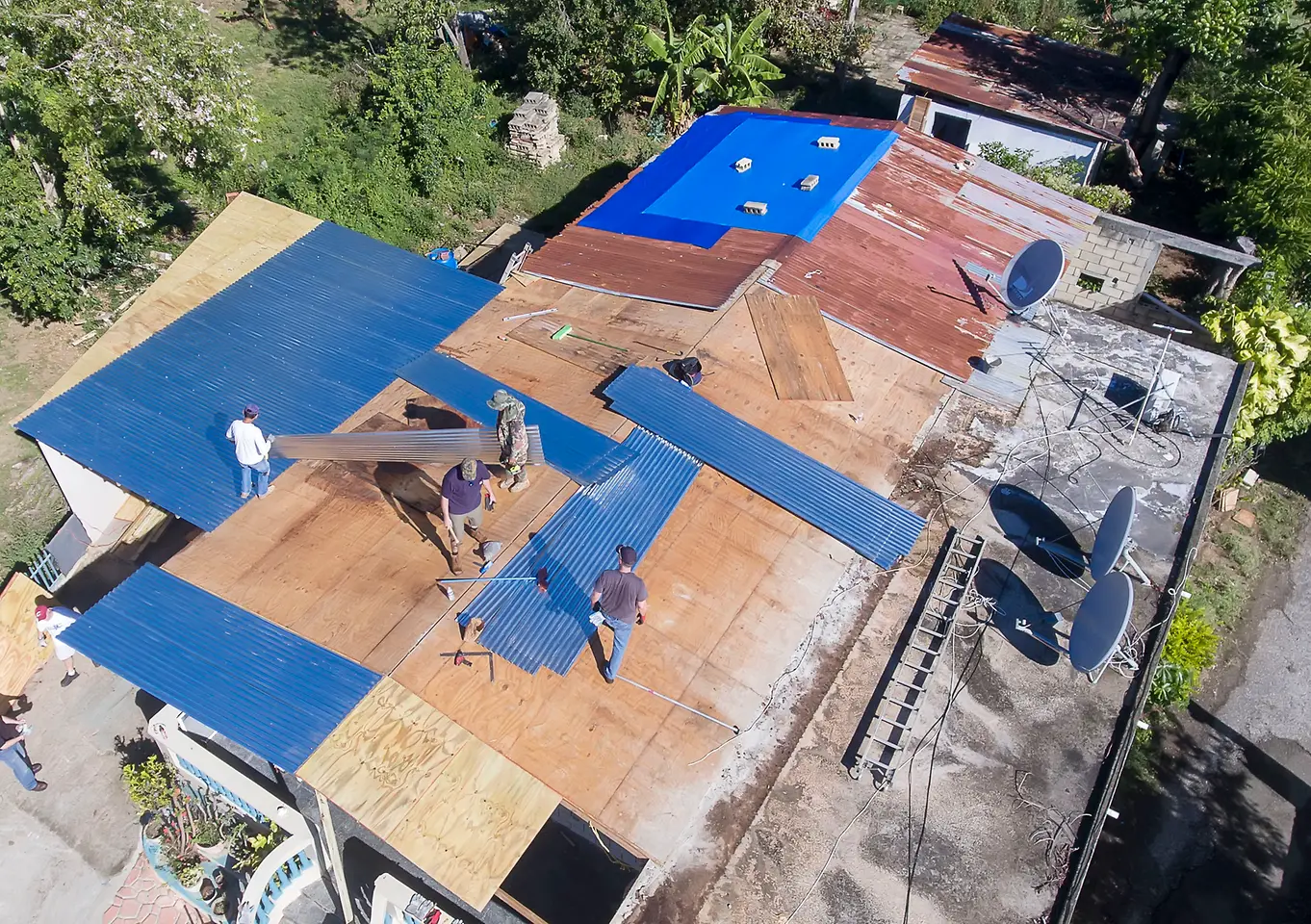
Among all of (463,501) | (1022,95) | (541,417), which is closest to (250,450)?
(463,501)

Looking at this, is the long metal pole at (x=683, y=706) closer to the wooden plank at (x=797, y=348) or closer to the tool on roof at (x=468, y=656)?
the tool on roof at (x=468, y=656)

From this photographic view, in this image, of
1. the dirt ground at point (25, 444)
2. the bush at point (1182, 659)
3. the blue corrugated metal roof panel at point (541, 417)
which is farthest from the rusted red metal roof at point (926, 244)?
the dirt ground at point (25, 444)

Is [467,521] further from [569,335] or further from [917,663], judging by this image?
[917,663]

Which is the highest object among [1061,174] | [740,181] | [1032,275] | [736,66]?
[736,66]

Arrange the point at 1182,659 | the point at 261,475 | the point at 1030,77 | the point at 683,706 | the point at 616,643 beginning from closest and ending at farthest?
the point at 616,643
the point at 683,706
the point at 261,475
the point at 1182,659
the point at 1030,77

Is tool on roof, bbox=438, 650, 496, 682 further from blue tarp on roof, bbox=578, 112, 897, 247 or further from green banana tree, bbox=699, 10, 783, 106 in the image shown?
green banana tree, bbox=699, 10, 783, 106

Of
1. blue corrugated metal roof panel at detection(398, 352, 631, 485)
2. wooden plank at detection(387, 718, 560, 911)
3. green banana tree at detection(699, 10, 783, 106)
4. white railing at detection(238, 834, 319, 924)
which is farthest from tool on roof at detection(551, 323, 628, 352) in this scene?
green banana tree at detection(699, 10, 783, 106)

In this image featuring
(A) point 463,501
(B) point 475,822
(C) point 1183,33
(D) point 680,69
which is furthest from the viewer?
(D) point 680,69
